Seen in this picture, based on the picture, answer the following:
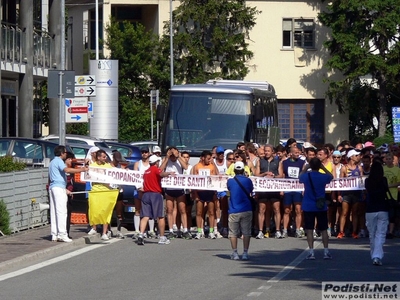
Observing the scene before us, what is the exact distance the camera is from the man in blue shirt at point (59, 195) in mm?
19016

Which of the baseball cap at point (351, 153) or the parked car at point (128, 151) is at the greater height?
the baseball cap at point (351, 153)

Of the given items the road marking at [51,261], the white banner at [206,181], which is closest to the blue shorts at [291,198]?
the white banner at [206,181]

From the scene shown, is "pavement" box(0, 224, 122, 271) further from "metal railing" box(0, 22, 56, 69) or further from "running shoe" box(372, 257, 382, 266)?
"metal railing" box(0, 22, 56, 69)

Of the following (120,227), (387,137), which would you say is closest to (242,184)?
(120,227)

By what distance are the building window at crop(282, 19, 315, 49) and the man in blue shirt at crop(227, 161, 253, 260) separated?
42327 millimetres

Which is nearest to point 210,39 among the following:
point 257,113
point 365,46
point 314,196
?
point 365,46

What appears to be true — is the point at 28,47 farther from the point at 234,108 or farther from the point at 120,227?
the point at 120,227

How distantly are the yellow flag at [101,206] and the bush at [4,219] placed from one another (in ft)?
5.80

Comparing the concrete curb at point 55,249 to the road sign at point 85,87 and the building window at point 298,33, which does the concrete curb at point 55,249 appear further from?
the building window at point 298,33

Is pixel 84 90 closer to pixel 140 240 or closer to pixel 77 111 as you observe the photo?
pixel 77 111

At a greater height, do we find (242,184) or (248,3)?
(248,3)

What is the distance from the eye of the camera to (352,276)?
1417 centimetres

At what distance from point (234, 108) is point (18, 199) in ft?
24.8

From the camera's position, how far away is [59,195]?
62.6 ft
